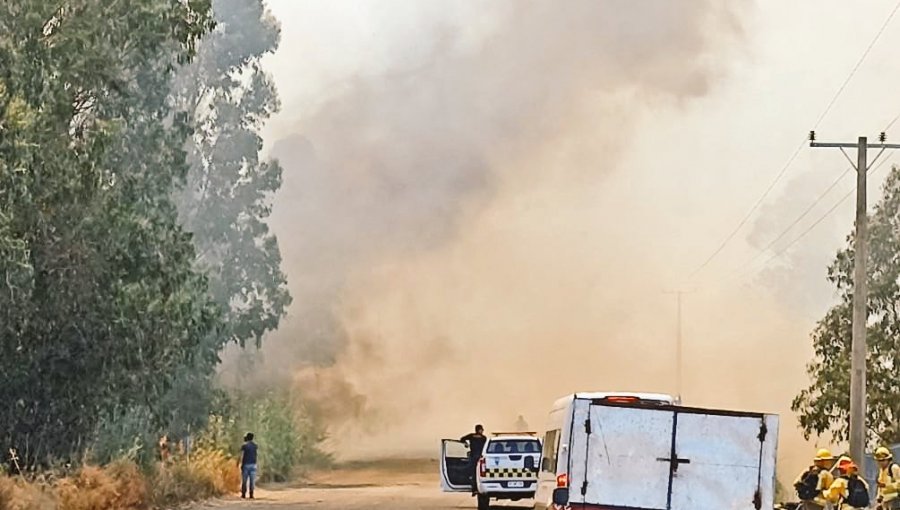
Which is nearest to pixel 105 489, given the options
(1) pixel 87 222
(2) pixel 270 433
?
(1) pixel 87 222

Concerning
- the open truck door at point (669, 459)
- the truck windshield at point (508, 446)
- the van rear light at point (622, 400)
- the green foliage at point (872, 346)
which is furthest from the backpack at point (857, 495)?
the green foliage at point (872, 346)

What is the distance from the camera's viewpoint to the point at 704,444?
19.3 metres

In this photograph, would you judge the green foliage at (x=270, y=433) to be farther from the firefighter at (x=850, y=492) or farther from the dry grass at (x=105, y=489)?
the firefighter at (x=850, y=492)

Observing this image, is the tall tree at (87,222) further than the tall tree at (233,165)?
No

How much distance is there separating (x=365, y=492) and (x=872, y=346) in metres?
15.1

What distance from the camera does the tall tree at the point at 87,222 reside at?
26484mm

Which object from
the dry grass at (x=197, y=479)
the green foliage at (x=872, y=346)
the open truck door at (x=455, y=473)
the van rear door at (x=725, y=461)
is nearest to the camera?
the van rear door at (x=725, y=461)

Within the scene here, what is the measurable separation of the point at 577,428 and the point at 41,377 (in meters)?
15.4

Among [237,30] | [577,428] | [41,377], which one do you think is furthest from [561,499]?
[237,30]

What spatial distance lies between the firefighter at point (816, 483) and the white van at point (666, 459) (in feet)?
6.54

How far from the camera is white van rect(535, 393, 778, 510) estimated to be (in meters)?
19.2

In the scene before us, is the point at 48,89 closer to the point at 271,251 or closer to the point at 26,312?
the point at 26,312

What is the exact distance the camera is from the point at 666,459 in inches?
760

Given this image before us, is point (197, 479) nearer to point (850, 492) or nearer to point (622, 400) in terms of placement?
point (622, 400)
